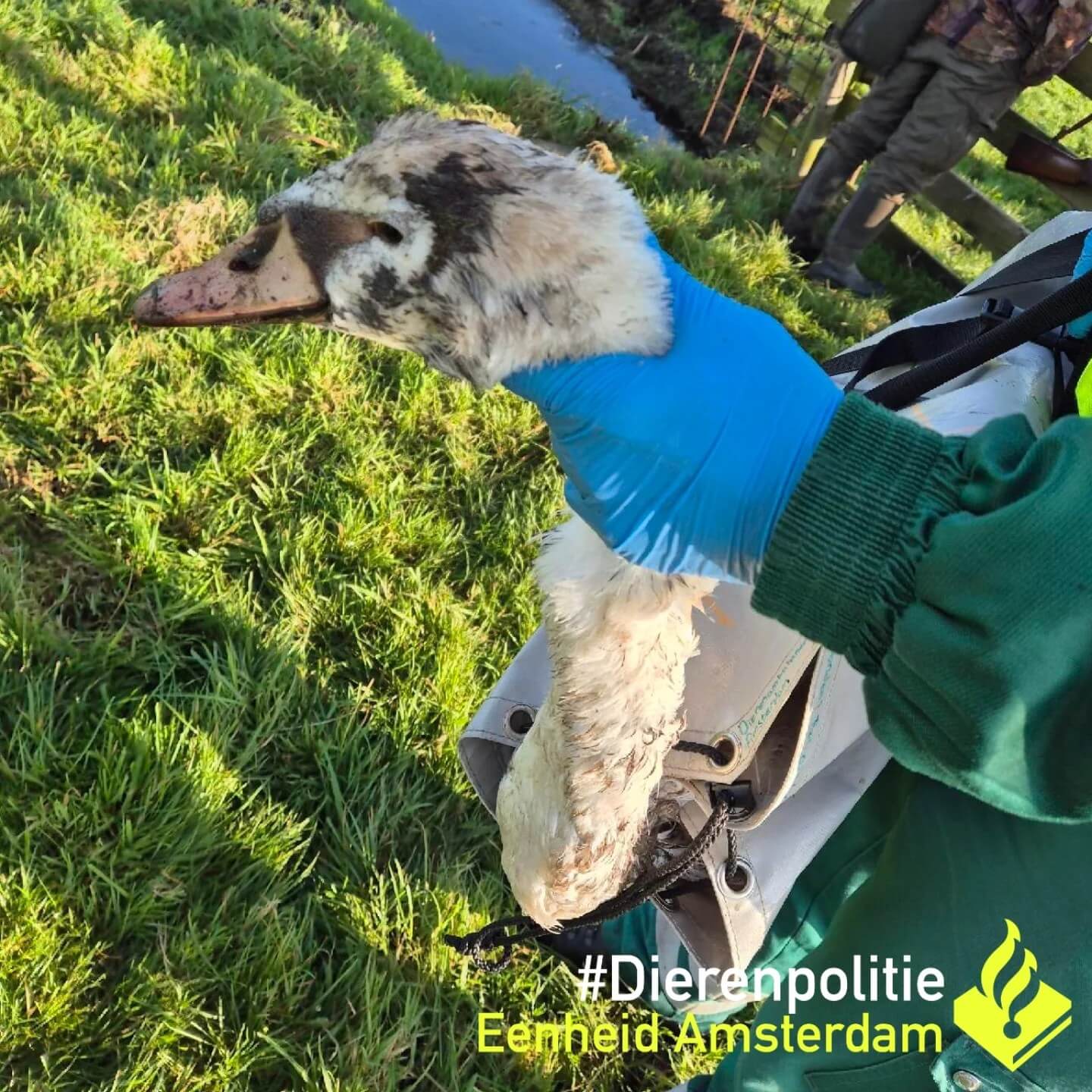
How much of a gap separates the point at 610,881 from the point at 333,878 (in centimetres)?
93

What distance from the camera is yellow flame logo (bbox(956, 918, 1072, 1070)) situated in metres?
1.35

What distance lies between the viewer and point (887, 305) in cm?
575

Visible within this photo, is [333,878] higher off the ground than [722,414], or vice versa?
[722,414]

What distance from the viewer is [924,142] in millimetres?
5219

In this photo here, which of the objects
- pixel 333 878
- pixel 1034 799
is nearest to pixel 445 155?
pixel 1034 799

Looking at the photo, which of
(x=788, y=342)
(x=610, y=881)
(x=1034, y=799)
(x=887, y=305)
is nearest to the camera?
(x=1034, y=799)

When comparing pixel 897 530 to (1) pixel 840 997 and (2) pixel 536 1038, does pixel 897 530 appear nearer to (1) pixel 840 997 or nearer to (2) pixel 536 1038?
(1) pixel 840 997

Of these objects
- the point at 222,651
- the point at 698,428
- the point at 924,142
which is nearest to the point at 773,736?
the point at 698,428

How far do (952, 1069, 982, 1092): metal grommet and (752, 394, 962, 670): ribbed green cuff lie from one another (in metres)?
0.88

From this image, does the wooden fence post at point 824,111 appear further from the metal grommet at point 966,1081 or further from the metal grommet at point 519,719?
the metal grommet at point 966,1081

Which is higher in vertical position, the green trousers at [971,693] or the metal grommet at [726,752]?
the green trousers at [971,693]

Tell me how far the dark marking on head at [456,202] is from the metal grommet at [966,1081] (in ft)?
5.19


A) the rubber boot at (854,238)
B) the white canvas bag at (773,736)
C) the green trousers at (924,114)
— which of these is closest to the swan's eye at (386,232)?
the white canvas bag at (773,736)

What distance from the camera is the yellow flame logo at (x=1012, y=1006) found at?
135cm
